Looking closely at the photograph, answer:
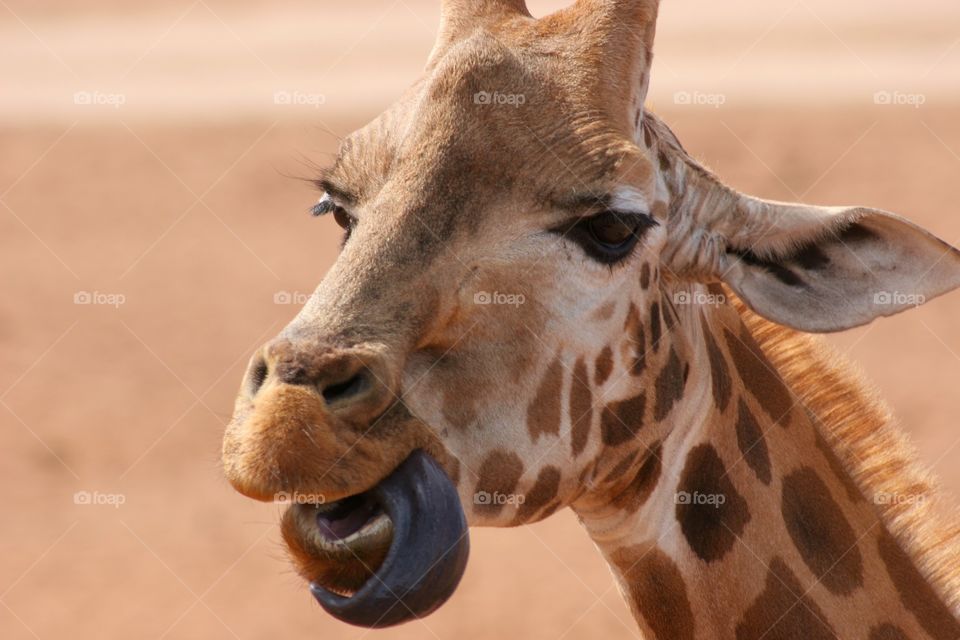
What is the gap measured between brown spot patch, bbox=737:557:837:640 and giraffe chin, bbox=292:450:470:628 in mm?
1604

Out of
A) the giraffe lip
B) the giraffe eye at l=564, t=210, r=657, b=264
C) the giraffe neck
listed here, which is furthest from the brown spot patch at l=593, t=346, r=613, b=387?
the giraffe lip

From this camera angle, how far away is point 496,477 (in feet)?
17.5

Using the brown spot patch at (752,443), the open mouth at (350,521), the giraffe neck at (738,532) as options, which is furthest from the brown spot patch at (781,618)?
the open mouth at (350,521)

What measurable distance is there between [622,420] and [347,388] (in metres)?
1.50

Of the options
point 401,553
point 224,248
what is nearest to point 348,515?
point 401,553

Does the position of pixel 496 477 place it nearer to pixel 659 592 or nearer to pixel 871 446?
pixel 659 592

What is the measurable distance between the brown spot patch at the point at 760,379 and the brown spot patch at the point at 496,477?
57.3 inches

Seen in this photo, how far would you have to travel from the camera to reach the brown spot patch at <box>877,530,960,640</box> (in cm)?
613

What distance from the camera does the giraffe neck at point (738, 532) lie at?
586 cm

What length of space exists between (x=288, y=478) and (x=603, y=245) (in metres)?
1.70

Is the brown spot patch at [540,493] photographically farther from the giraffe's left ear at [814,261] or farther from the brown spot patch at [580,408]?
the giraffe's left ear at [814,261]

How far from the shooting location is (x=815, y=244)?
5.97m

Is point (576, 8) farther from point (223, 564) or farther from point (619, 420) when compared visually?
point (223, 564)

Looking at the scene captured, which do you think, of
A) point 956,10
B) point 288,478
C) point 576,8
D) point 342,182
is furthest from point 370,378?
point 956,10
